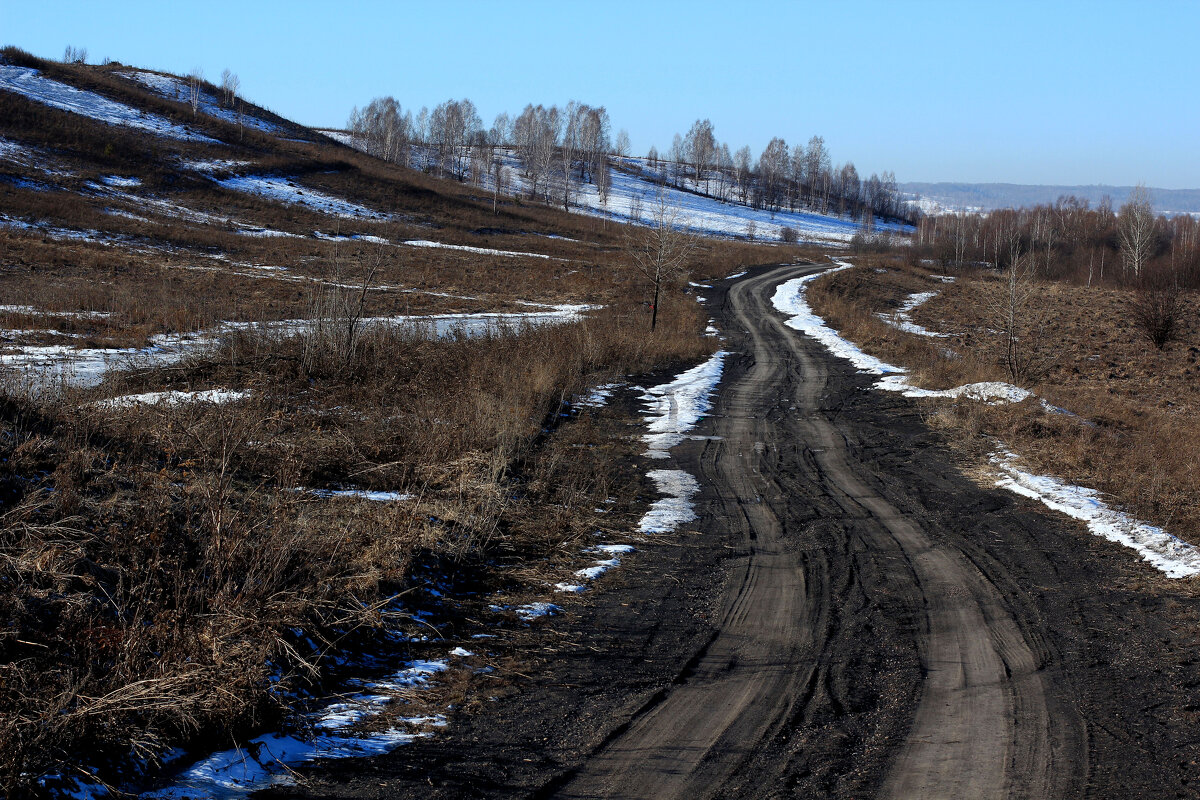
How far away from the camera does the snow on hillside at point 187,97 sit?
95.2 meters

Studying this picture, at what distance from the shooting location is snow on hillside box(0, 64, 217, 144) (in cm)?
7138

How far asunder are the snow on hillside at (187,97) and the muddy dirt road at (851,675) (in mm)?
102272

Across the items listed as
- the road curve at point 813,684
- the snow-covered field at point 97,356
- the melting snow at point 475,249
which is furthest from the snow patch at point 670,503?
the melting snow at point 475,249

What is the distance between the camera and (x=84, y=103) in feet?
244

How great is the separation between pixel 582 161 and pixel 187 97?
205ft

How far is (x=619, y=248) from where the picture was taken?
70.5 meters

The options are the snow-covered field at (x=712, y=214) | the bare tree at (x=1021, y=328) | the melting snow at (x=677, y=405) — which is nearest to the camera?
the melting snow at (x=677, y=405)

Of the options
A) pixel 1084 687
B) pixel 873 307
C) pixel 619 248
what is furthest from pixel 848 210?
pixel 1084 687

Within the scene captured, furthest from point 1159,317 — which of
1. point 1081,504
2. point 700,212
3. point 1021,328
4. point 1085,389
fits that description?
point 700,212

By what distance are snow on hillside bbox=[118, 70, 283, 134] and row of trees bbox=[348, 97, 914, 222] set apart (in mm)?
20707

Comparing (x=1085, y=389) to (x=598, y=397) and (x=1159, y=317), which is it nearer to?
(x=1159, y=317)

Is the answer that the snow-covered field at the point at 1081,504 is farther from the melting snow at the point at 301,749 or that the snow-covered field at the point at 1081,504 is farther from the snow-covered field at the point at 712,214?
the snow-covered field at the point at 712,214

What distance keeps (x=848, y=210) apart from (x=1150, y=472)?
500ft

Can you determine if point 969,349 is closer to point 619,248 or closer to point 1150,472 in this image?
point 1150,472
